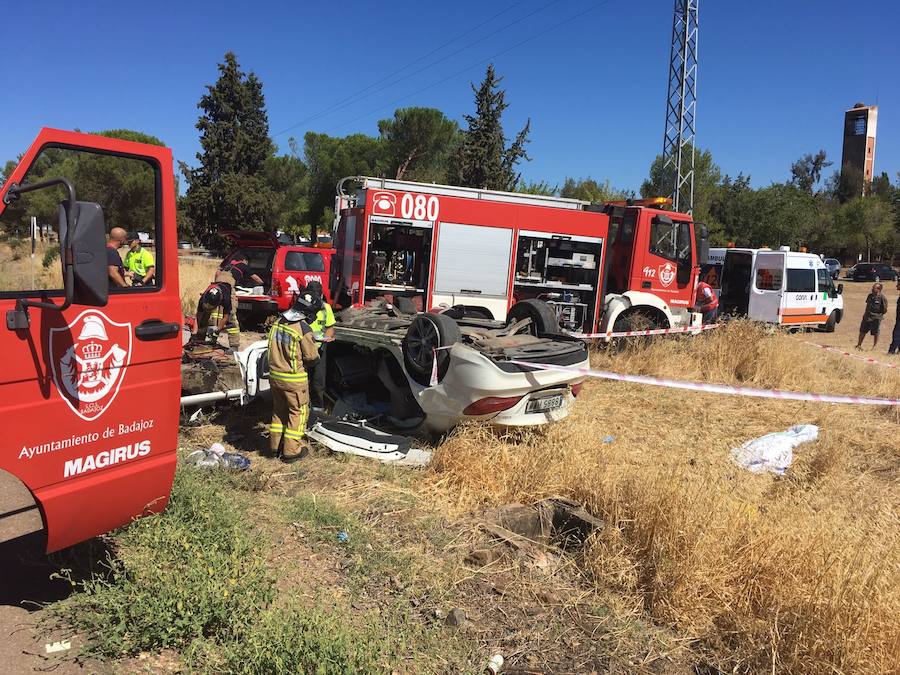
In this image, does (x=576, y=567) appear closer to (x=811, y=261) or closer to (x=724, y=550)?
(x=724, y=550)

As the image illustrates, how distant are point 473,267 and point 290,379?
471 cm

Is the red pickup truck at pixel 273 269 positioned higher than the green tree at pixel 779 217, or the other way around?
the green tree at pixel 779 217

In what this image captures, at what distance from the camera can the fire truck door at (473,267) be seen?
9305mm

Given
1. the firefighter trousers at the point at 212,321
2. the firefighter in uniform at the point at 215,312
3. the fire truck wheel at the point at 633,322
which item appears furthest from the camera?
the fire truck wheel at the point at 633,322

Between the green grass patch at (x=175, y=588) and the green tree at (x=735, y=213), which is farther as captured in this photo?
the green tree at (x=735, y=213)

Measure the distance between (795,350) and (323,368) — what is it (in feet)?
23.3

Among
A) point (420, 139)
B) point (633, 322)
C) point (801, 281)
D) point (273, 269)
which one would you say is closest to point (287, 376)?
point (633, 322)

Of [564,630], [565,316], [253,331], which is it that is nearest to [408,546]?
[564,630]

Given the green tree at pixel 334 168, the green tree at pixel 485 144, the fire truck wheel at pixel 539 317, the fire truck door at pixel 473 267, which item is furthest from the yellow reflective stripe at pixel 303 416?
the green tree at pixel 334 168

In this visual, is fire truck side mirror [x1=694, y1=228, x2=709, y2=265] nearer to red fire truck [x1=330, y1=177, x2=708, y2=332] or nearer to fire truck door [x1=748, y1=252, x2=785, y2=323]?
red fire truck [x1=330, y1=177, x2=708, y2=332]

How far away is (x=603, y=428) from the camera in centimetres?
644

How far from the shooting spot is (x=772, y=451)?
5.49 metres

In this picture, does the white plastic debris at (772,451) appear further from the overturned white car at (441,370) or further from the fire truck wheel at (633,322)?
the fire truck wheel at (633,322)

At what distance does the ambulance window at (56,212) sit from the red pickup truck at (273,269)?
868 cm
